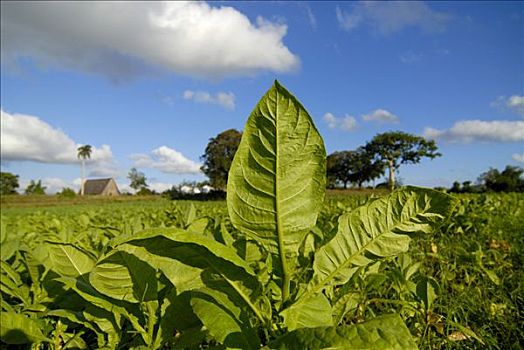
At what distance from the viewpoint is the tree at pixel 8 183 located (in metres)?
89.2

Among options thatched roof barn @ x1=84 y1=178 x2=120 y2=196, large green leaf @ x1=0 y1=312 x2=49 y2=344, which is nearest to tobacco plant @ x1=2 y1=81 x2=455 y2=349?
large green leaf @ x1=0 y1=312 x2=49 y2=344

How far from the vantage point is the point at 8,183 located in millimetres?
91625

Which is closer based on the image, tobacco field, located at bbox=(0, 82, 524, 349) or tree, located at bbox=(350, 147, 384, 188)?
tobacco field, located at bbox=(0, 82, 524, 349)

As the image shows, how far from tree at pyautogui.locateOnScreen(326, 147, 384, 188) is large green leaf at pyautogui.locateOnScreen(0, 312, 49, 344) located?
263ft

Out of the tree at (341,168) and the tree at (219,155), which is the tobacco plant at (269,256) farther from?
the tree at (341,168)

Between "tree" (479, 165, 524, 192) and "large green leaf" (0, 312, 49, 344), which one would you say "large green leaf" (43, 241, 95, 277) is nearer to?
"large green leaf" (0, 312, 49, 344)

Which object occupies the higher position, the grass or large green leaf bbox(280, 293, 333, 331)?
large green leaf bbox(280, 293, 333, 331)

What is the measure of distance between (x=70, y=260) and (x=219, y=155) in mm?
68954

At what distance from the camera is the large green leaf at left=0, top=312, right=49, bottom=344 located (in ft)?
2.85

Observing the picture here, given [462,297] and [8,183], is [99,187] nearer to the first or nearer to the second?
[8,183]

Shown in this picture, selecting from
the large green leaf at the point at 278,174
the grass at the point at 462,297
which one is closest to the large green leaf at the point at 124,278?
the large green leaf at the point at 278,174

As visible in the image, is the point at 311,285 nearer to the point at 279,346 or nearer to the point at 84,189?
the point at 279,346

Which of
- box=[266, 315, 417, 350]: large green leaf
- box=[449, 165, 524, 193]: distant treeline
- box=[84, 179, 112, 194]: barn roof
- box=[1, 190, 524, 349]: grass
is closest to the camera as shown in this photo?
box=[266, 315, 417, 350]: large green leaf

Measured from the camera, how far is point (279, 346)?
68 centimetres
